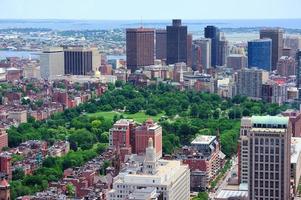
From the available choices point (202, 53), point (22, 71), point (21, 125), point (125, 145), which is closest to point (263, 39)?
point (202, 53)

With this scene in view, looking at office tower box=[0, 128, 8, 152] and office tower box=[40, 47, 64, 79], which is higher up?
office tower box=[40, 47, 64, 79]

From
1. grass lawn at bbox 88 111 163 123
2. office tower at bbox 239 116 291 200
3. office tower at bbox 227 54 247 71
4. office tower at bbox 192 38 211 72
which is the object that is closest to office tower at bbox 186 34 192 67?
office tower at bbox 192 38 211 72

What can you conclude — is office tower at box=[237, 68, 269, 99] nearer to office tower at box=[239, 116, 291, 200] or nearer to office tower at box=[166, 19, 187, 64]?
office tower at box=[166, 19, 187, 64]

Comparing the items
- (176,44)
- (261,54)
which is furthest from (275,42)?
(176,44)

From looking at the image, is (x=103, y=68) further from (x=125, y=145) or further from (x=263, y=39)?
(x=125, y=145)

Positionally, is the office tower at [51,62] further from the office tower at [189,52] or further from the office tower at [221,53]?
the office tower at [221,53]

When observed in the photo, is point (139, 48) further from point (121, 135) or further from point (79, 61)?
→ point (121, 135)
